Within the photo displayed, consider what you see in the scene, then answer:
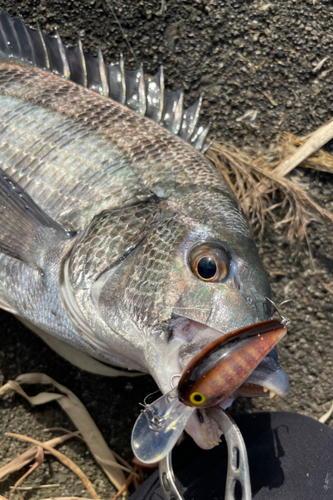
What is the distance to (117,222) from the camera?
1.48m

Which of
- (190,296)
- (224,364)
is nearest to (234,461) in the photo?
(224,364)

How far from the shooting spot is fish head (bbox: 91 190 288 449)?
4.09ft

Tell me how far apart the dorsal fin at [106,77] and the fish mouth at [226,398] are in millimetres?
858

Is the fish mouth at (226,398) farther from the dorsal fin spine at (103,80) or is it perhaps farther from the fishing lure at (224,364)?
the dorsal fin spine at (103,80)

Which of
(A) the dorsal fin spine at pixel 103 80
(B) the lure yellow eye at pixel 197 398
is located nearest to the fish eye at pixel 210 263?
(B) the lure yellow eye at pixel 197 398

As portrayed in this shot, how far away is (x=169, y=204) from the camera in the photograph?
1.48 meters

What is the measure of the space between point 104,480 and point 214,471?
0.59 metres

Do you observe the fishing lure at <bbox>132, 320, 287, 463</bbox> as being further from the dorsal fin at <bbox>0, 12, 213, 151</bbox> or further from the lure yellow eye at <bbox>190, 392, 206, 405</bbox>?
the dorsal fin at <bbox>0, 12, 213, 151</bbox>

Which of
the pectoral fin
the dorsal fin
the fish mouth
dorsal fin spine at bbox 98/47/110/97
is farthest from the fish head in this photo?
dorsal fin spine at bbox 98/47/110/97

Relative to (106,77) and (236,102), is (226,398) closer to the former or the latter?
(106,77)

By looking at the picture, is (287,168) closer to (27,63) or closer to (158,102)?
(158,102)

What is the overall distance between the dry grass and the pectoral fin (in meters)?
0.91

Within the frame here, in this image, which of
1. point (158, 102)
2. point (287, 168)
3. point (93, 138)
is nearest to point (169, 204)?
point (93, 138)

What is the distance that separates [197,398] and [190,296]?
26 cm
